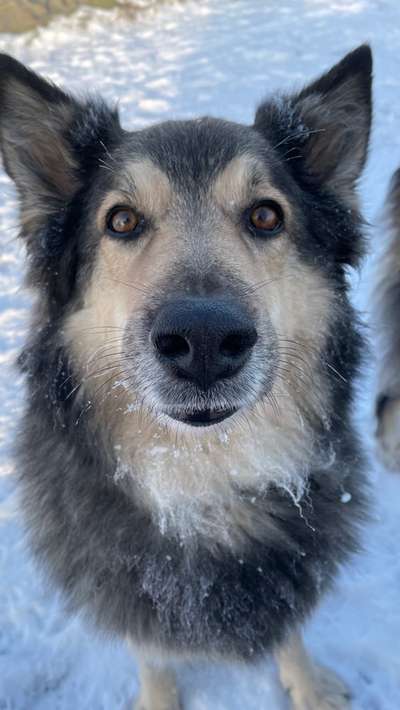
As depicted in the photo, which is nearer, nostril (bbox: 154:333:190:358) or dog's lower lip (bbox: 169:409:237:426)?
nostril (bbox: 154:333:190:358)

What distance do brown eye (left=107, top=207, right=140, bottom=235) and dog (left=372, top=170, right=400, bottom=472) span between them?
178 centimetres

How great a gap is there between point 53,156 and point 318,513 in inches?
70.6

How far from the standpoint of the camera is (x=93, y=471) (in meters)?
2.25

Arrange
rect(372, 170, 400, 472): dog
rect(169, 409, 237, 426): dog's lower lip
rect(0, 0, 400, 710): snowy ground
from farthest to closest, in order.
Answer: rect(372, 170, 400, 472): dog, rect(0, 0, 400, 710): snowy ground, rect(169, 409, 237, 426): dog's lower lip

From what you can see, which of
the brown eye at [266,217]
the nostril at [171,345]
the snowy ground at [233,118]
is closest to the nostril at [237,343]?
the nostril at [171,345]

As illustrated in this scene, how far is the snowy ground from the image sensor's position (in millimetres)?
2855

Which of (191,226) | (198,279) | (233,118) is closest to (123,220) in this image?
(191,226)

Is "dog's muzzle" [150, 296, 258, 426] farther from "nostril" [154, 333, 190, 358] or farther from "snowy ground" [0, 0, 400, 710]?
"snowy ground" [0, 0, 400, 710]

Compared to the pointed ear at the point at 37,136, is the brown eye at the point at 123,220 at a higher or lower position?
lower

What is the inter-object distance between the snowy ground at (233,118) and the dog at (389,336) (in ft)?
0.41

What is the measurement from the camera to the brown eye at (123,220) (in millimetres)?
2172

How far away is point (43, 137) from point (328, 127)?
1156 millimetres

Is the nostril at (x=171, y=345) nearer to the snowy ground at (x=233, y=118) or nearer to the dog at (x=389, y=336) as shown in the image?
the snowy ground at (x=233, y=118)

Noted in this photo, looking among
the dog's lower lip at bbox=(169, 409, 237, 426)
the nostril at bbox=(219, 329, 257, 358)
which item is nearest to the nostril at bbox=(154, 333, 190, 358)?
the nostril at bbox=(219, 329, 257, 358)
